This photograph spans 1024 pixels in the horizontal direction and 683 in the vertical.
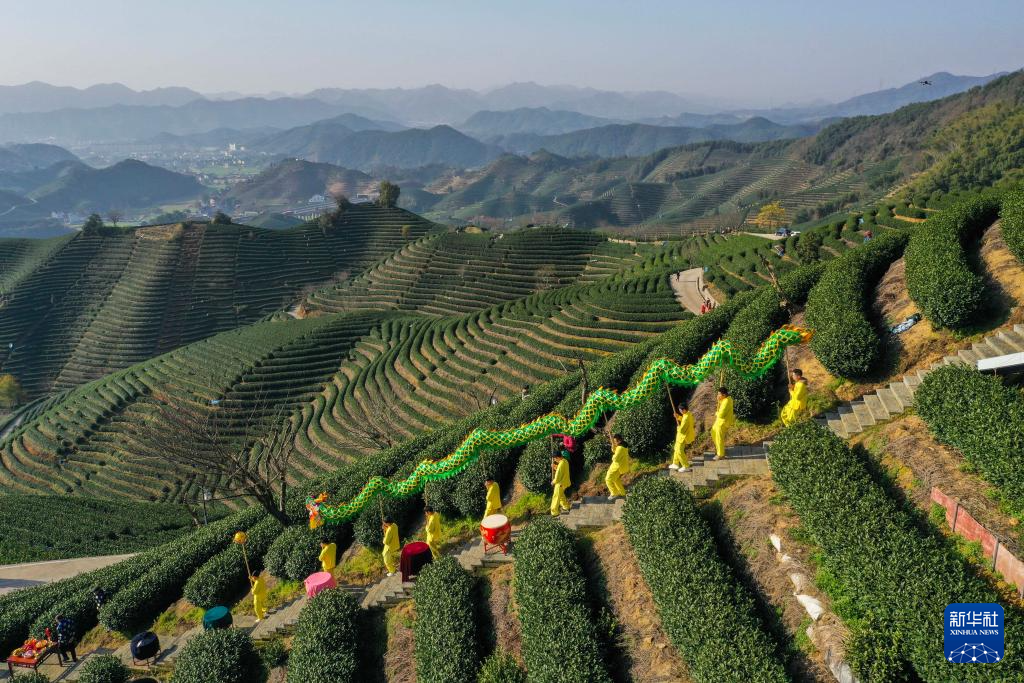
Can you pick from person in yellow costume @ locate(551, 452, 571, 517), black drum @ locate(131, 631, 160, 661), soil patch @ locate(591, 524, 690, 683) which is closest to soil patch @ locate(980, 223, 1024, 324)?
soil patch @ locate(591, 524, 690, 683)

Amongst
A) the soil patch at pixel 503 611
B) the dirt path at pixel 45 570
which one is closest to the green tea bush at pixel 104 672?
the soil patch at pixel 503 611

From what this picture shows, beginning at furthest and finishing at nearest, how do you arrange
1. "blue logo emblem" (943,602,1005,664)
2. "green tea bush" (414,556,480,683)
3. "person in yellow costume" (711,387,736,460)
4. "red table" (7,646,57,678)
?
"red table" (7,646,57,678), "person in yellow costume" (711,387,736,460), "green tea bush" (414,556,480,683), "blue logo emblem" (943,602,1005,664)

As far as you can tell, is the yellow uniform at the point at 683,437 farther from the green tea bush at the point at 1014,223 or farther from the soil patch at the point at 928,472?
the green tea bush at the point at 1014,223

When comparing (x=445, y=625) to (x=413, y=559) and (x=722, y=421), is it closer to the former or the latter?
(x=413, y=559)

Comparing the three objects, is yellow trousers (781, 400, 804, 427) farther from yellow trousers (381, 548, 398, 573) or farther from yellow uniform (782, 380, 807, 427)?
yellow trousers (381, 548, 398, 573)

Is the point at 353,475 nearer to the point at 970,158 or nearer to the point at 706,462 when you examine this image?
the point at 706,462

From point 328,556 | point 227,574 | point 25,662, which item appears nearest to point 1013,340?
point 328,556
